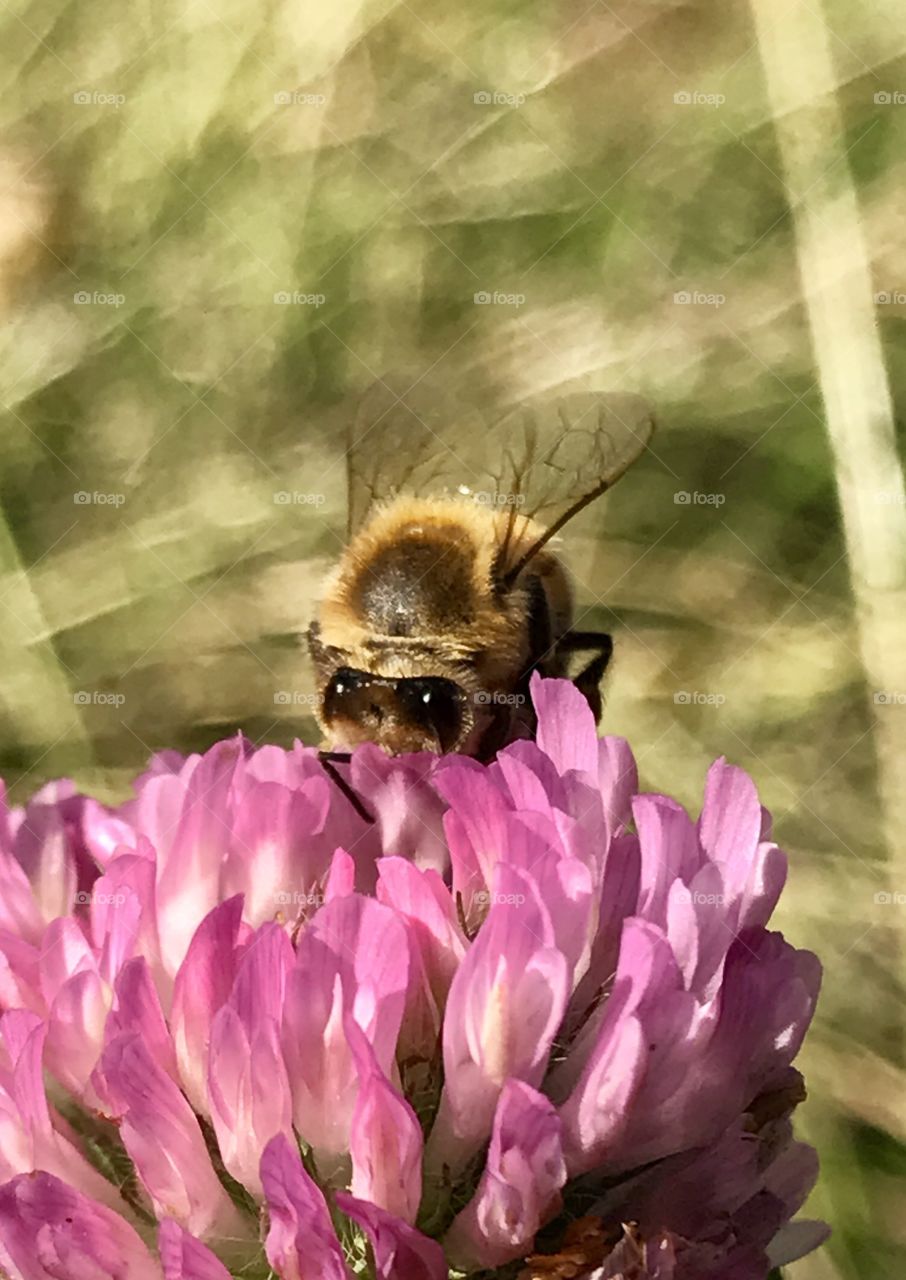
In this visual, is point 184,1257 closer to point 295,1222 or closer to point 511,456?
point 295,1222


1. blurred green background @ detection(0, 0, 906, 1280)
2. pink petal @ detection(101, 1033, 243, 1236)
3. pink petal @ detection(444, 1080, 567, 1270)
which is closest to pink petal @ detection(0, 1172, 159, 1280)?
pink petal @ detection(101, 1033, 243, 1236)

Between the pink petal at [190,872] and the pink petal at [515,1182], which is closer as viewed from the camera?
the pink petal at [515,1182]

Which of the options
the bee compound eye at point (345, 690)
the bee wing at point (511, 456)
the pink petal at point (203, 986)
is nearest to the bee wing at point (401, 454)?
the bee wing at point (511, 456)

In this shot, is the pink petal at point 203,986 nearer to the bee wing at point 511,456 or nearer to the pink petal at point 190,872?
the pink petal at point 190,872

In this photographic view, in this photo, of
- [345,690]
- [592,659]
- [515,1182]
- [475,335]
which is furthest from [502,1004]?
[475,335]

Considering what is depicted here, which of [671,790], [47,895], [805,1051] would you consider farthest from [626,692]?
[47,895]

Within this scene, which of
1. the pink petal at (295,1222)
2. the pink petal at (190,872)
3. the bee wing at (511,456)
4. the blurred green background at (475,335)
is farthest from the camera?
the blurred green background at (475,335)

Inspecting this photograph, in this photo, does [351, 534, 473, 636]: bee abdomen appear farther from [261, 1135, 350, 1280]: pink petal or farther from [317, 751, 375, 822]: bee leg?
[261, 1135, 350, 1280]: pink petal
